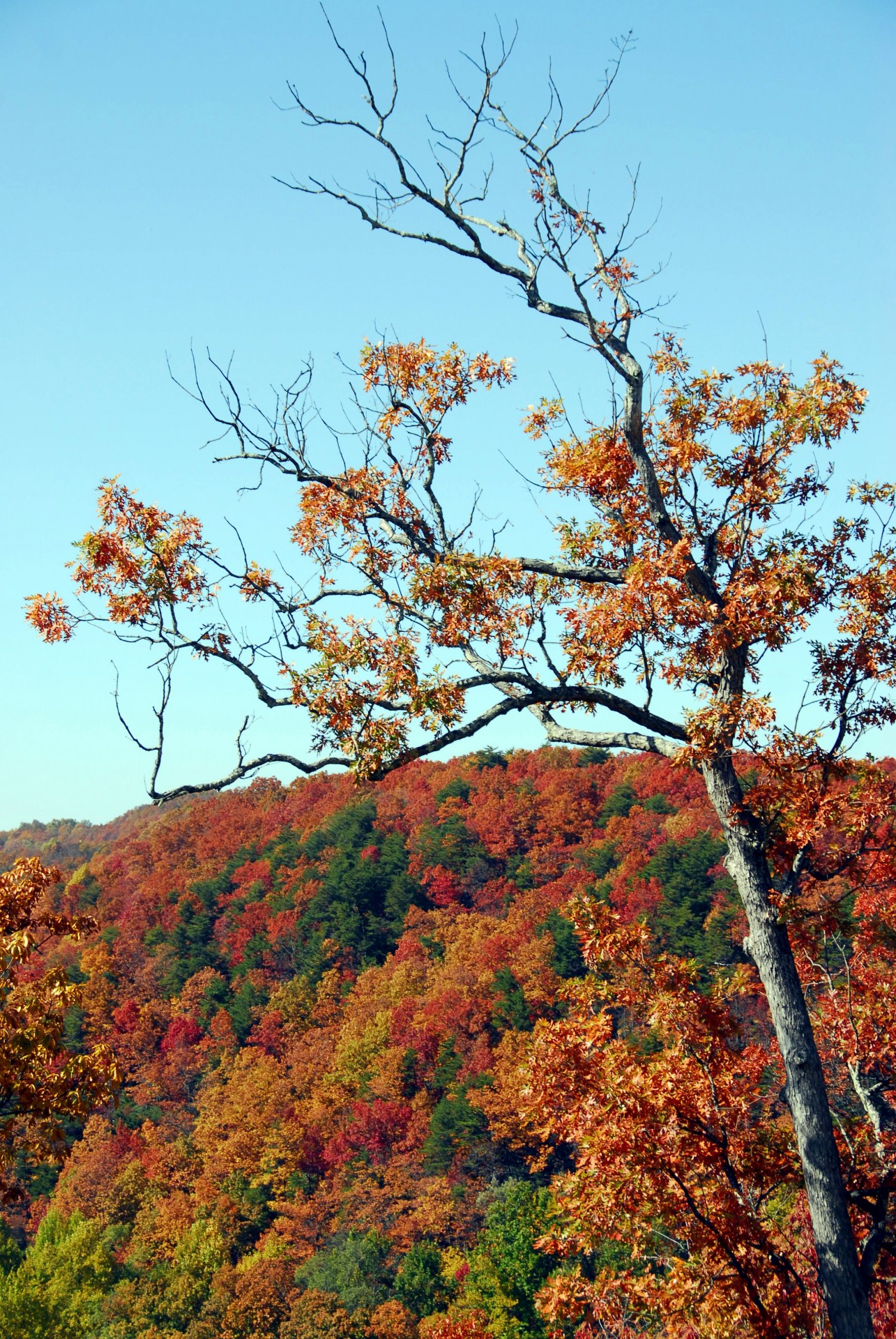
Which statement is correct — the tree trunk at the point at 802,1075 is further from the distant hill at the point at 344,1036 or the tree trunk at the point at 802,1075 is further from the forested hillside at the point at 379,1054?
the distant hill at the point at 344,1036

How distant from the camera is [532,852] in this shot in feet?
210

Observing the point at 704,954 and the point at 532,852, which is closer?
the point at 704,954

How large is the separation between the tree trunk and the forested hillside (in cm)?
29

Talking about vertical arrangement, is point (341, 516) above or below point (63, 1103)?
above

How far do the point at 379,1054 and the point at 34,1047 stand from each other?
47.4 meters

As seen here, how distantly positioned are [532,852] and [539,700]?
191ft

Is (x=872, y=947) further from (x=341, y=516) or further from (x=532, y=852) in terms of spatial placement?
(x=532, y=852)

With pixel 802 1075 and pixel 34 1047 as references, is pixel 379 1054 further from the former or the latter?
pixel 802 1075

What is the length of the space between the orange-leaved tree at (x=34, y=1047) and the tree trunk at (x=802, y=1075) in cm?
530

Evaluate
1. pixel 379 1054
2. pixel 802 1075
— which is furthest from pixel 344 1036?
pixel 802 1075

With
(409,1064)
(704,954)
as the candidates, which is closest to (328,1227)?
(409,1064)

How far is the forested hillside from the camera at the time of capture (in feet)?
24.5

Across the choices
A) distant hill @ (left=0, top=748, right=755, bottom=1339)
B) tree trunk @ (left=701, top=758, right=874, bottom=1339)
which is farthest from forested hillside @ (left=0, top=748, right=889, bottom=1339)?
tree trunk @ (left=701, top=758, right=874, bottom=1339)

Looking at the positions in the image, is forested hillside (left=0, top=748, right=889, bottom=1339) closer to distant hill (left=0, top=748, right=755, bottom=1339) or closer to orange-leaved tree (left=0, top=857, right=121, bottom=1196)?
distant hill (left=0, top=748, right=755, bottom=1339)
